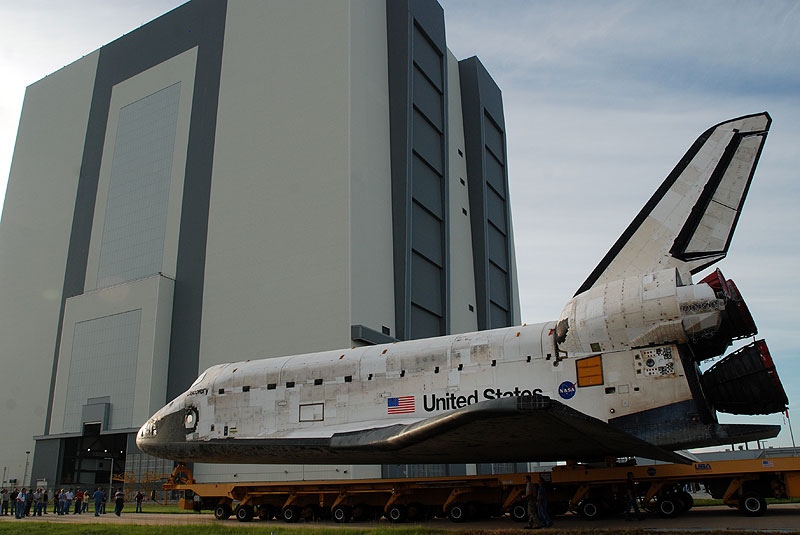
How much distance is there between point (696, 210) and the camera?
32.7 feet

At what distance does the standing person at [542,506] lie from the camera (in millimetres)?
9898

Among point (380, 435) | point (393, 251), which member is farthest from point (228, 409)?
point (393, 251)

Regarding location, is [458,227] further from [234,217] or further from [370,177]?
[234,217]

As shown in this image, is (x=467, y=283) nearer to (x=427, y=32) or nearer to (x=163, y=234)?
(x=427, y=32)

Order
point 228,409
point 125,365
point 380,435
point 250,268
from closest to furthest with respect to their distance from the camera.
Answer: point 380,435 → point 228,409 → point 250,268 → point 125,365

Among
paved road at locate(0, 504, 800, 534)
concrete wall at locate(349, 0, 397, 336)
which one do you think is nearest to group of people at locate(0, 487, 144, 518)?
concrete wall at locate(349, 0, 397, 336)

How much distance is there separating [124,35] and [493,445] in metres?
31.6

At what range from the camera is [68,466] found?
86.6 feet

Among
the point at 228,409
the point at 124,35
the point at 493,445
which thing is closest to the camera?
the point at 493,445

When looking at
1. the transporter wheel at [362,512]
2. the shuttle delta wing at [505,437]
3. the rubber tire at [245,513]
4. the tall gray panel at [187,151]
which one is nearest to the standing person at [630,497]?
the shuttle delta wing at [505,437]

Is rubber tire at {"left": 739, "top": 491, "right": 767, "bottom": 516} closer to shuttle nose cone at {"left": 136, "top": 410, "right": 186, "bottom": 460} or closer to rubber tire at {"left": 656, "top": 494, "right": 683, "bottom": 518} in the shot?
rubber tire at {"left": 656, "top": 494, "right": 683, "bottom": 518}

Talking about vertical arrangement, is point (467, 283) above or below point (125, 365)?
above

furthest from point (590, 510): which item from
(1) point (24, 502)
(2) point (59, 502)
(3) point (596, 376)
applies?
(2) point (59, 502)

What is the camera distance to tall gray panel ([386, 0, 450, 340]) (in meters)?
23.5
